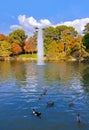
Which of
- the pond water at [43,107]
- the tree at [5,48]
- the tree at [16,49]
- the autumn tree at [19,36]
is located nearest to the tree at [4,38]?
the autumn tree at [19,36]

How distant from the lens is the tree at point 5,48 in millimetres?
129375

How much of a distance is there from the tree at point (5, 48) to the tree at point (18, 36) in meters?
13.2

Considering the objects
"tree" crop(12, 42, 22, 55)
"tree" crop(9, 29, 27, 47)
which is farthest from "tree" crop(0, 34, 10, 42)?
"tree" crop(12, 42, 22, 55)

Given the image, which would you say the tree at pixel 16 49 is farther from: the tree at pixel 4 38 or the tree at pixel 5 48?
the tree at pixel 4 38

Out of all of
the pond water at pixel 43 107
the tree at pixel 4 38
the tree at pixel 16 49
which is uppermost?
the tree at pixel 4 38

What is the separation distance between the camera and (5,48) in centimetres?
13000

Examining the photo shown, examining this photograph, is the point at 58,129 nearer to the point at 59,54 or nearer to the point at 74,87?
the point at 74,87

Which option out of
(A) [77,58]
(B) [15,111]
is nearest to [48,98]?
(B) [15,111]

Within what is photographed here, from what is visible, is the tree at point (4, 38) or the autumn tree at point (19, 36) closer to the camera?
the tree at point (4, 38)

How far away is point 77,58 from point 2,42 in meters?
35.0

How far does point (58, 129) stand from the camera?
22469 mm

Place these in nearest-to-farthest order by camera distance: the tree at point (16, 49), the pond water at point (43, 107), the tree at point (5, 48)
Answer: the pond water at point (43, 107)
the tree at point (5, 48)
the tree at point (16, 49)

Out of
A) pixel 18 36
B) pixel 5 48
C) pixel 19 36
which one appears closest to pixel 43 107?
pixel 5 48

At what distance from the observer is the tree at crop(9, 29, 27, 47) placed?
14650 cm
